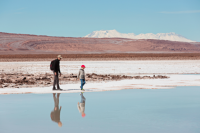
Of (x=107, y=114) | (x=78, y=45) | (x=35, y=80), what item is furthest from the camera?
(x=78, y=45)

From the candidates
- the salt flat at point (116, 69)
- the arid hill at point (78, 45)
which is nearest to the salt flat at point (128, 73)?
the salt flat at point (116, 69)

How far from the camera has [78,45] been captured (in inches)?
5354

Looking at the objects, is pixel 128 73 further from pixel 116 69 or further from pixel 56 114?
pixel 56 114

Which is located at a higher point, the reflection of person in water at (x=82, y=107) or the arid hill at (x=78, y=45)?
the arid hill at (x=78, y=45)

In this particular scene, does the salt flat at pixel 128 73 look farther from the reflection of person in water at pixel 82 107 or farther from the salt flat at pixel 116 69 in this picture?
the reflection of person in water at pixel 82 107

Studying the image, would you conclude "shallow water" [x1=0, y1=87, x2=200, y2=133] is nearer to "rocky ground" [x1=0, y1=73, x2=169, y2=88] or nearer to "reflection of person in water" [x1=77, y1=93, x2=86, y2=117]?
"reflection of person in water" [x1=77, y1=93, x2=86, y2=117]

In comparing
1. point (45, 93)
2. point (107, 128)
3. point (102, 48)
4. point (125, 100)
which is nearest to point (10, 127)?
point (107, 128)

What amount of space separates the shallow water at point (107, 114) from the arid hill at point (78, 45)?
105311 mm

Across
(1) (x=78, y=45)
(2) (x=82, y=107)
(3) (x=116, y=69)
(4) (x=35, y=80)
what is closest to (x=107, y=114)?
(2) (x=82, y=107)

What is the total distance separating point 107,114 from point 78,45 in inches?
5068

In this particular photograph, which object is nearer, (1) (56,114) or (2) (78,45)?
(1) (56,114)

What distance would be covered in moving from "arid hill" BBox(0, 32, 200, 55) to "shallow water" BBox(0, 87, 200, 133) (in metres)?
105

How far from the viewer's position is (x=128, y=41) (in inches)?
5994

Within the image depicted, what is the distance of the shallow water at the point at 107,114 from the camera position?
6.54 m
